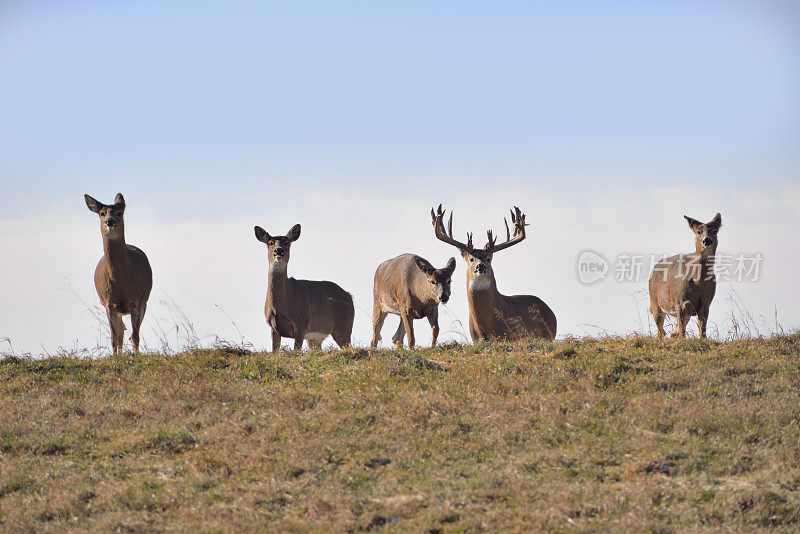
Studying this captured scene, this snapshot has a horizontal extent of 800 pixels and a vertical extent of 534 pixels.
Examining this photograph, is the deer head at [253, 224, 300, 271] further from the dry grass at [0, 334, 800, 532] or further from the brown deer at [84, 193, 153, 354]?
the dry grass at [0, 334, 800, 532]

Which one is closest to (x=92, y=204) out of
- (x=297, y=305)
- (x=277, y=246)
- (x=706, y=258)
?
(x=277, y=246)

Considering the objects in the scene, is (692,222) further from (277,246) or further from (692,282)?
(277,246)

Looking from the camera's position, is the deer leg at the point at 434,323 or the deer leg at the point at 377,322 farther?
the deer leg at the point at 377,322

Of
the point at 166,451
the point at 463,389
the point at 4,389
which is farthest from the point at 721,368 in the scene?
the point at 4,389

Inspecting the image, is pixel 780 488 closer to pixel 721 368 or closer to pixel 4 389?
pixel 721 368

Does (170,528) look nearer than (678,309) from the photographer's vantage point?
Yes

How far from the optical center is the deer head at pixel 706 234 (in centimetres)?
1770

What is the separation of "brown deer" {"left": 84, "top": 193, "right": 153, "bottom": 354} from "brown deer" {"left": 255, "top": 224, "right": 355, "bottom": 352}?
2.30m

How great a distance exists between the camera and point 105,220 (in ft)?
53.9

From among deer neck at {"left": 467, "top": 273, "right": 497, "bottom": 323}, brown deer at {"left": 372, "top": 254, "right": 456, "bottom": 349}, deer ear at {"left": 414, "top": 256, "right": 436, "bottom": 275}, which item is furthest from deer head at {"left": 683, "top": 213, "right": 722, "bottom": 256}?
deer ear at {"left": 414, "top": 256, "right": 436, "bottom": 275}

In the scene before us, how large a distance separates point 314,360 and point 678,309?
781 centimetres

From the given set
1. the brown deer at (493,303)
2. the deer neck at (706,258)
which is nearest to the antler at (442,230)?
the brown deer at (493,303)

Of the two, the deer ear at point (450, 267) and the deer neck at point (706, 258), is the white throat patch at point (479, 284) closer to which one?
the deer ear at point (450, 267)

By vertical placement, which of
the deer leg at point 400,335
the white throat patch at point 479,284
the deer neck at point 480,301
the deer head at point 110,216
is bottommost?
the deer leg at point 400,335
